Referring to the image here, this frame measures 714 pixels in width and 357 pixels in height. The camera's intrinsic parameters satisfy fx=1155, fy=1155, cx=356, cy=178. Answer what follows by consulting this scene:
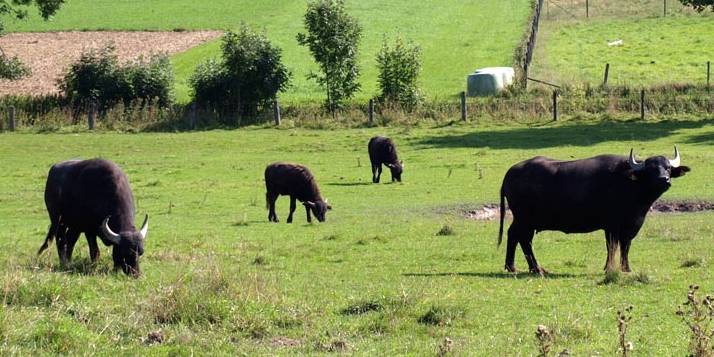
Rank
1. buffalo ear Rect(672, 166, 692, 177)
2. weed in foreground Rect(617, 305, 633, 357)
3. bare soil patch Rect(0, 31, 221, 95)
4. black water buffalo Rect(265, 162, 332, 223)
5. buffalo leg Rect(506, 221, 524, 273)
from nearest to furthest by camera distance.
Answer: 1. weed in foreground Rect(617, 305, 633, 357)
2. buffalo leg Rect(506, 221, 524, 273)
3. buffalo ear Rect(672, 166, 692, 177)
4. black water buffalo Rect(265, 162, 332, 223)
5. bare soil patch Rect(0, 31, 221, 95)

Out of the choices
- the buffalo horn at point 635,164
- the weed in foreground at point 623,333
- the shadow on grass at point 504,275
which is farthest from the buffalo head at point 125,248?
the weed in foreground at point 623,333

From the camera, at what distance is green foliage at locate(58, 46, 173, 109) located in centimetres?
5566

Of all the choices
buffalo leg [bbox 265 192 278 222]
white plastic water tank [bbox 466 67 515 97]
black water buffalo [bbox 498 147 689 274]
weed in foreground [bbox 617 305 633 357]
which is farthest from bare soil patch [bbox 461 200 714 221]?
white plastic water tank [bbox 466 67 515 97]

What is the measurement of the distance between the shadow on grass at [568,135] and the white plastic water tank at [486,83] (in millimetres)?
10468

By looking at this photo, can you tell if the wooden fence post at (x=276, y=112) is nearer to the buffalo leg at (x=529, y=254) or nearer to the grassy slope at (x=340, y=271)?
the grassy slope at (x=340, y=271)

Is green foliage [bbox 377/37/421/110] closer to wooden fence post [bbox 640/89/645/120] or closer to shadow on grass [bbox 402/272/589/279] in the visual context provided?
wooden fence post [bbox 640/89/645/120]

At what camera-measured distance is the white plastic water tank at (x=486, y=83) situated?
58.0m

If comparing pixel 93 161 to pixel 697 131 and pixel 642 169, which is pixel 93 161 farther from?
pixel 697 131

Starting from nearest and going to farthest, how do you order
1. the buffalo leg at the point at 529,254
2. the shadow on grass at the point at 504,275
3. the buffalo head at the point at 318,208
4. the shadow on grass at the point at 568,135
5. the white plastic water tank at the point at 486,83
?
1. the shadow on grass at the point at 504,275
2. the buffalo leg at the point at 529,254
3. the buffalo head at the point at 318,208
4. the shadow on grass at the point at 568,135
5. the white plastic water tank at the point at 486,83

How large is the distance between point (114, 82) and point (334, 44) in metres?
10.8

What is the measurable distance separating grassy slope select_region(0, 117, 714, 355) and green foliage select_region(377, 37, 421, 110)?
12.3 m

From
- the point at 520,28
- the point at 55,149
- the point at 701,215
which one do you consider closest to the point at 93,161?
the point at 701,215

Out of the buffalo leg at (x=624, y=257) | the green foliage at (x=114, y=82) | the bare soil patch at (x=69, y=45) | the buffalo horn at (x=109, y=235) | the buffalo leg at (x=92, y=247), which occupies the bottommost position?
the buffalo leg at (x=624, y=257)

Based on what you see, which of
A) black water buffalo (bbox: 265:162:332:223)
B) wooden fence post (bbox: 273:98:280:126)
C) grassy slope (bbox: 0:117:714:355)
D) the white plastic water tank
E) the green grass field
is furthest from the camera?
the green grass field
